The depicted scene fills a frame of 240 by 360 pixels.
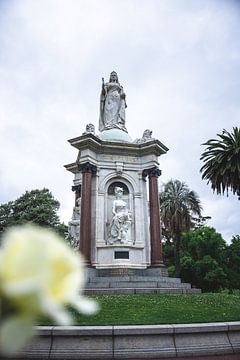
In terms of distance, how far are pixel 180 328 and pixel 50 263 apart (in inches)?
279

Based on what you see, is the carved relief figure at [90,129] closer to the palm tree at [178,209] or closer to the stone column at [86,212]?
the stone column at [86,212]

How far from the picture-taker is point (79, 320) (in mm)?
8180

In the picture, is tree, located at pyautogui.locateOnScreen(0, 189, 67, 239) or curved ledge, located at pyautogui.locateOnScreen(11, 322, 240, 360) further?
tree, located at pyautogui.locateOnScreen(0, 189, 67, 239)

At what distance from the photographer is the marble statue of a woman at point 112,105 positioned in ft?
69.1

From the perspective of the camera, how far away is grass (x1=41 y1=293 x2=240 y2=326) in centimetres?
811

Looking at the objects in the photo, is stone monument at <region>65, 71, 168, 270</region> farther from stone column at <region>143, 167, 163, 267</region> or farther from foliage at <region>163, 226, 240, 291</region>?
foliage at <region>163, 226, 240, 291</region>

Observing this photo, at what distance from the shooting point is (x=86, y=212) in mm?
17000

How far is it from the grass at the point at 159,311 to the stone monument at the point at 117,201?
19.8 ft

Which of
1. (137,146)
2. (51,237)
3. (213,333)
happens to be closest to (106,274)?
(137,146)

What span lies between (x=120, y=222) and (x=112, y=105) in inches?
327

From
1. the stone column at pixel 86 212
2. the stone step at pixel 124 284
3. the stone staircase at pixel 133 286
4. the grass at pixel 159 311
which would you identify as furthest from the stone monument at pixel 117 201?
the grass at pixel 159 311

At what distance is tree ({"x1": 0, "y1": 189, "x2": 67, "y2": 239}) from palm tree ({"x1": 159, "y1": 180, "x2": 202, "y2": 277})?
11.3 m

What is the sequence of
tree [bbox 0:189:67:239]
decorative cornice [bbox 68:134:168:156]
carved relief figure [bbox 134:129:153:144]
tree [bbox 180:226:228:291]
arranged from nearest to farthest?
1. decorative cornice [bbox 68:134:168:156]
2. carved relief figure [bbox 134:129:153:144]
3. tree [bbox 180:226:228:291]
4. tree [bbox 0:189:67:239]

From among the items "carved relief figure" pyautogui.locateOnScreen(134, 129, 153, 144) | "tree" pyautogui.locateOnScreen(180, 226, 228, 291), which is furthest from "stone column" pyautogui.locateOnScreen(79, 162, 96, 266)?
"tree" pyautogui.locateOnScreen(180, 226, 228, 291)
